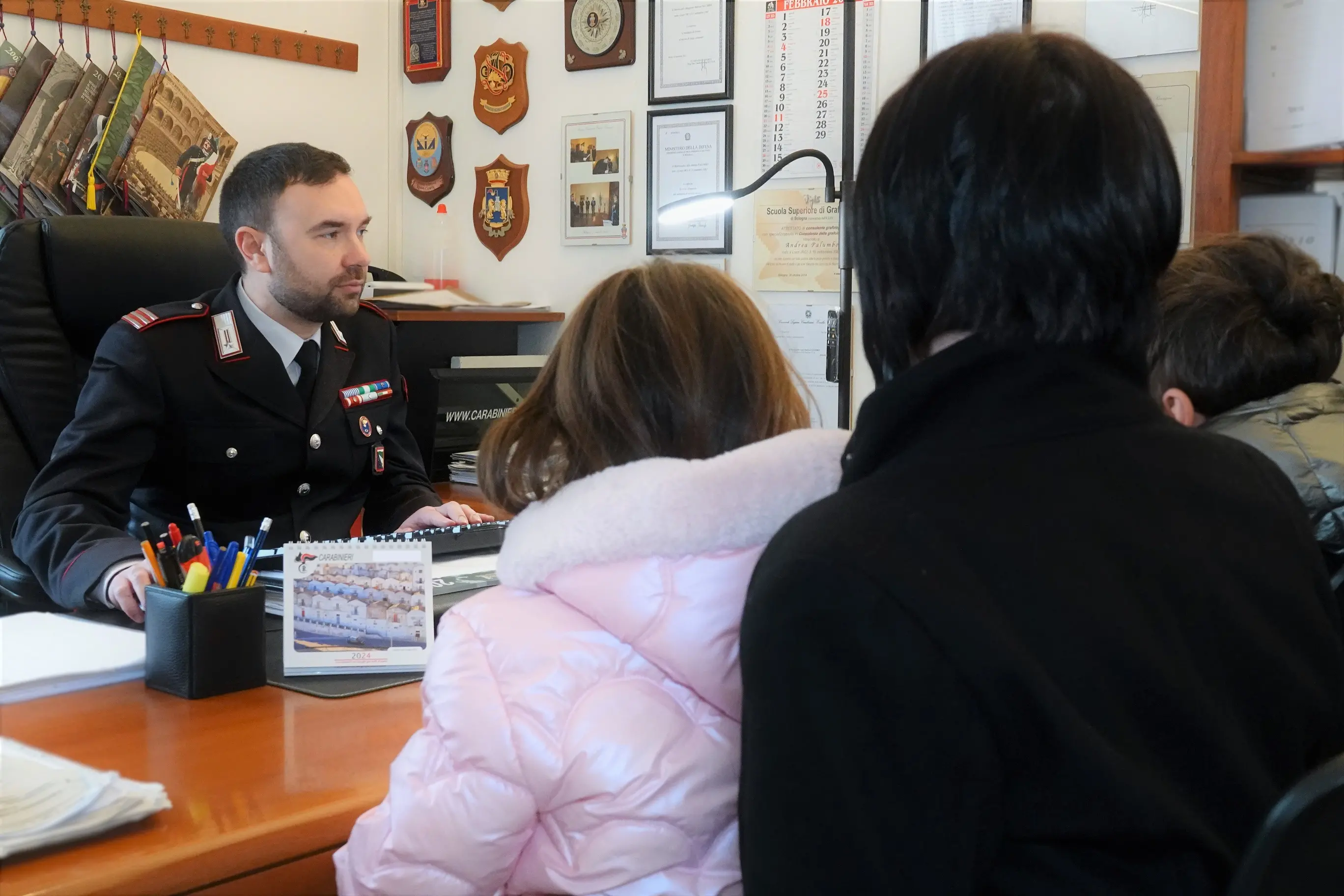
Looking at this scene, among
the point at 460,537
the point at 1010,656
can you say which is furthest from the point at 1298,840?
the point at 460,537

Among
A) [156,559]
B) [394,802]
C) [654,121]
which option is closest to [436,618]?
[156,559]

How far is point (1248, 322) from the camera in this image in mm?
1393

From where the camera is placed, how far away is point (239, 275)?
2.10 metres

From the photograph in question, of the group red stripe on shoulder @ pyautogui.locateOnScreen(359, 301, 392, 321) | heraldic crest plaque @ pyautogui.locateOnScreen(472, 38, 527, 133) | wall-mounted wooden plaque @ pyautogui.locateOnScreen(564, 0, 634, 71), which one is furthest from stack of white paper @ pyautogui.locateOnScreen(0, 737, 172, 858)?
heraldic crest plaque @ pyautogui.locateOnScreen(472, 38, 527, 133)

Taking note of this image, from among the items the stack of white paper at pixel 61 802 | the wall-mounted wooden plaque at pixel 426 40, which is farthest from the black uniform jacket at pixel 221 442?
the wall-mounted wooden plaque at pixel 426 40

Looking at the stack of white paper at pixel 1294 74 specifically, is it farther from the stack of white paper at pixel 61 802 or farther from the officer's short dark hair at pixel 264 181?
the stack of white paper at pixel 61 802

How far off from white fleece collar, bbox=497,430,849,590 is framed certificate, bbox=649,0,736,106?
2.04m

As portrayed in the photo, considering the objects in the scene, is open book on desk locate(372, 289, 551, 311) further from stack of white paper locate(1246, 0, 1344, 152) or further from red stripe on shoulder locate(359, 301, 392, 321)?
stack of white paper locate(1246, 0, 1344, 152)

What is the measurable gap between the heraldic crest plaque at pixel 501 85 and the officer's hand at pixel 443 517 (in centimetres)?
150

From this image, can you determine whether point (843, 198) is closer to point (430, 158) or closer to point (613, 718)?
point (613, 718)

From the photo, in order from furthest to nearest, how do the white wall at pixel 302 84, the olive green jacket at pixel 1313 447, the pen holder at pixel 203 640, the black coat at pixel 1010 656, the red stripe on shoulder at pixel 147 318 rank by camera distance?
the white wall at pixel 302 84, the red stripe on shoulder at pixel 147 318, the olive green jacket at pixel 1313 447, the pen holder at pixel 203 640, the black coat at pixel 1010 656

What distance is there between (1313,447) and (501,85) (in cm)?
232

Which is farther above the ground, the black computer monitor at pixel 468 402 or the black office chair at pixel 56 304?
the black office chair at pixel 56 304

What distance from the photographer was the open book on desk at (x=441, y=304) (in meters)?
2.79
